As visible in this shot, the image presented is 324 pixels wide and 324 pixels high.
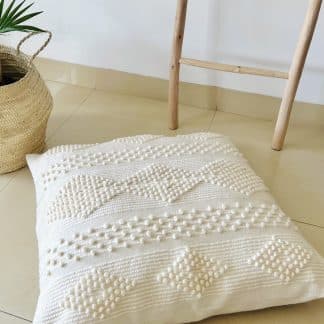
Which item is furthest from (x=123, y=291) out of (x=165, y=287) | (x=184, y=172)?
(x=184, y=172)

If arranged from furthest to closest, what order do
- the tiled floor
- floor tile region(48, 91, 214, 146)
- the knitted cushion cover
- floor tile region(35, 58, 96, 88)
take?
floor tile region(35, 58, 96, 88) → floor tile region(48, 91, 214, 146) → the tiled floor → the knitted cushion cover

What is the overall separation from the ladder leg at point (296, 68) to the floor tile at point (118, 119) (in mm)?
219

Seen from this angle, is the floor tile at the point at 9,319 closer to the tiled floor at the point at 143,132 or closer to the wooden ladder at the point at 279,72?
the tiled floor at the point at 143,132

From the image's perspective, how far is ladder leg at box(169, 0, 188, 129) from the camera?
1065 mm

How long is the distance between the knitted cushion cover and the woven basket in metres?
0.13

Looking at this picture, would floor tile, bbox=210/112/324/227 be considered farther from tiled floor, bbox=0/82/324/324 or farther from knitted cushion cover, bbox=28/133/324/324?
knitted cushion cover, bbox=28/133/324/324

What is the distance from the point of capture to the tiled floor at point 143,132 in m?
0.81

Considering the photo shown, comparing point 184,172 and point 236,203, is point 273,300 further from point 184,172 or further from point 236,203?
point 184,172

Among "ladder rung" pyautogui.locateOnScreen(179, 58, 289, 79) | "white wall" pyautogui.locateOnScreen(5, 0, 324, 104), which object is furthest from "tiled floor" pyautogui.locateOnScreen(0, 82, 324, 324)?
"ladder rung" pyautogui.locateOnScreen(179, 58, 289, 79)

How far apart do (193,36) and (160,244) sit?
0.67 m

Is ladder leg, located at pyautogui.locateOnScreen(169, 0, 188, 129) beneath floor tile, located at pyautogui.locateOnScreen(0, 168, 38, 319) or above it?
above

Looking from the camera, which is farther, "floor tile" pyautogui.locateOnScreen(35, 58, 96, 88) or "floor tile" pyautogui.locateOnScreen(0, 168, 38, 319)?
"floor tile" pyautogui.locateOnScreen(35, 58, 96, 88)

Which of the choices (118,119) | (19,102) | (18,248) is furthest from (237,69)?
(18,248)

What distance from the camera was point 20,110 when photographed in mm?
961
